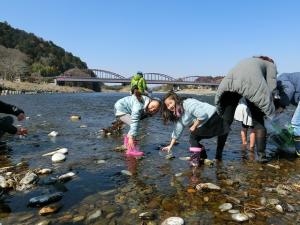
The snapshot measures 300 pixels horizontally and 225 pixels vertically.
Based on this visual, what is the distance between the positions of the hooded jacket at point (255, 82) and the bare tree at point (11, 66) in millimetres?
111816

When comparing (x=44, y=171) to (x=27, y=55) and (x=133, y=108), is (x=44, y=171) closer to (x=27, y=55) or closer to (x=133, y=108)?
(x=133, y=108)

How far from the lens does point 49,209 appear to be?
4.23 metres

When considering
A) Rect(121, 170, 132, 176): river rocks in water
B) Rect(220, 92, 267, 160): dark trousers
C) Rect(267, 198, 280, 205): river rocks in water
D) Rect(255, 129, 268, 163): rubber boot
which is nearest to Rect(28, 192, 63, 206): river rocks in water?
Rect(121, 170, 132, 176): river rocks in water

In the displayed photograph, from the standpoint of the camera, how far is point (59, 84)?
406 ft

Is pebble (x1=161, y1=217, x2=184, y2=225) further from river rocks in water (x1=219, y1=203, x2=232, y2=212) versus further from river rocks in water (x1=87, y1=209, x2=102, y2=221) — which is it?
river rocks in water (x1=87, y1=209, x2=102, y2=221)

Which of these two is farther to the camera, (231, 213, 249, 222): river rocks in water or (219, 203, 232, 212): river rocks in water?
(219, 203, 232, 212): river rocks in water

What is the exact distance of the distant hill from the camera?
124 metres

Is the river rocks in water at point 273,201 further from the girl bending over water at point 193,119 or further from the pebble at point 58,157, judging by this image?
the pebble at point 58,157

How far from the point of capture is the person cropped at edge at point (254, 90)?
19.8 feet

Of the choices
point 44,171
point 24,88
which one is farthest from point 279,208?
point 24,88

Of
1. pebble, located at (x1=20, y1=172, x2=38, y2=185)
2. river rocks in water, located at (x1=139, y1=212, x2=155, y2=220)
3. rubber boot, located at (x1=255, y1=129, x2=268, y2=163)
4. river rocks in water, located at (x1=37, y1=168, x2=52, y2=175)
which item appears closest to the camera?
river rocks in water, located at (x1=139, y1=212, x2=155, y2=220)

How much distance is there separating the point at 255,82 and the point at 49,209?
13.0 feet

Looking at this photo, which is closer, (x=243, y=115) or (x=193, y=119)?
(x=193, y=119)

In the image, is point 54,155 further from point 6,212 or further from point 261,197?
point 261,197
